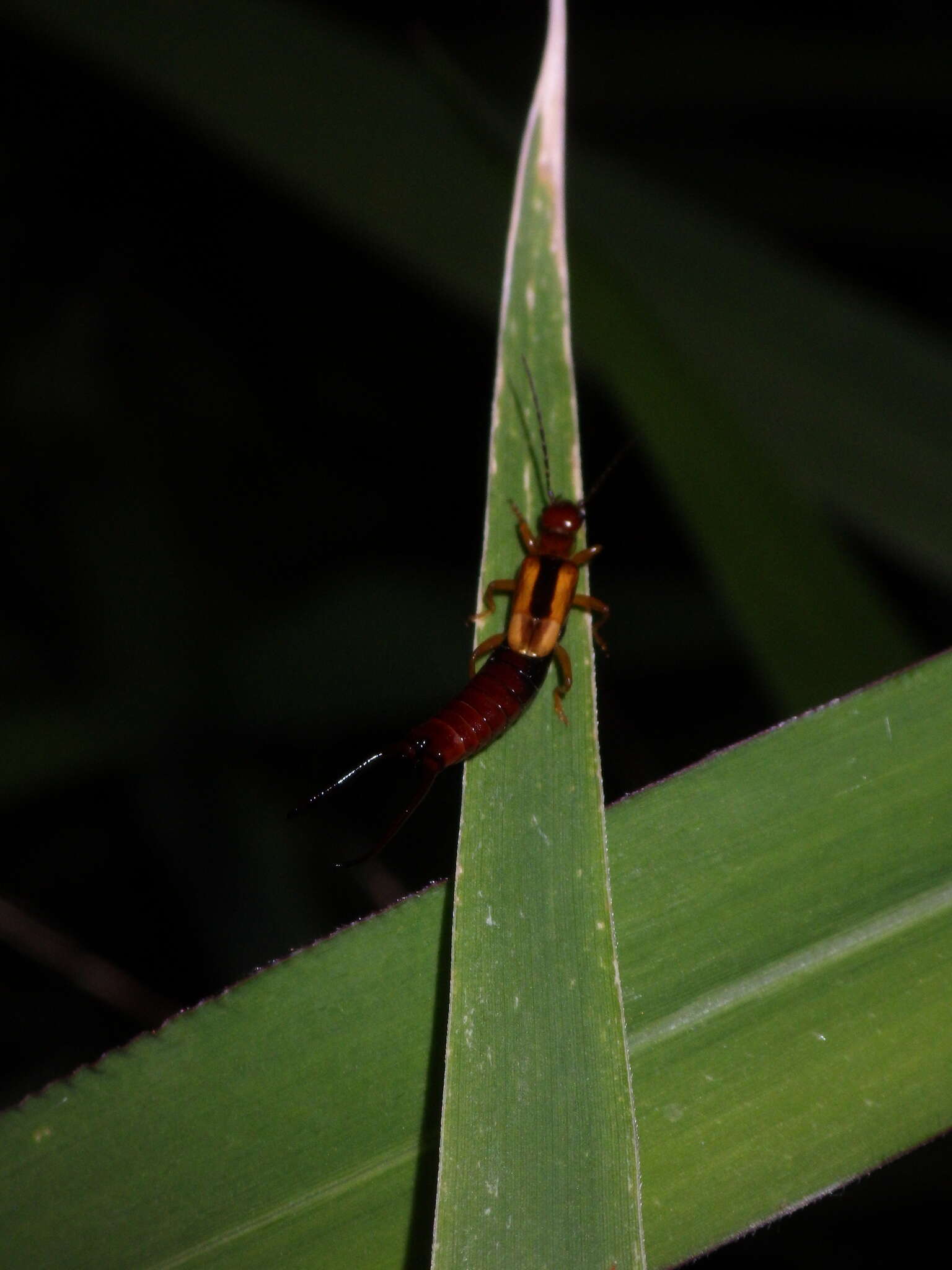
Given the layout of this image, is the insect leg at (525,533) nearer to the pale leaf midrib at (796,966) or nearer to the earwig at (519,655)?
the earwig at (519,655)

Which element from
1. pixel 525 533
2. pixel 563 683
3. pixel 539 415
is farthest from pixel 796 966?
pixel 539 415

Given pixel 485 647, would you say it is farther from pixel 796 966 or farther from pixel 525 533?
→ pixel 796 966

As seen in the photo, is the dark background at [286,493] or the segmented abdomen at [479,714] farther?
the dark background at [286,493]

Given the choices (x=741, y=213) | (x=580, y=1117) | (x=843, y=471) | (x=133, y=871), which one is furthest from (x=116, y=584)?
(x=741, y=213)

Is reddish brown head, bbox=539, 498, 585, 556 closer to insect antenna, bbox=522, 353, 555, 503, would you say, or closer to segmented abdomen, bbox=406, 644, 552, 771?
insect antenna, bbox=522, 353, 555, 503

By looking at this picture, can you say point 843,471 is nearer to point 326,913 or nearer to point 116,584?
A: point 326,913

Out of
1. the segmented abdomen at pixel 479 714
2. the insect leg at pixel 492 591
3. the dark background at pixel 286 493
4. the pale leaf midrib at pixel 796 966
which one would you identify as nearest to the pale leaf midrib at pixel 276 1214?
the pale leaf midrib at pixel 796 966
